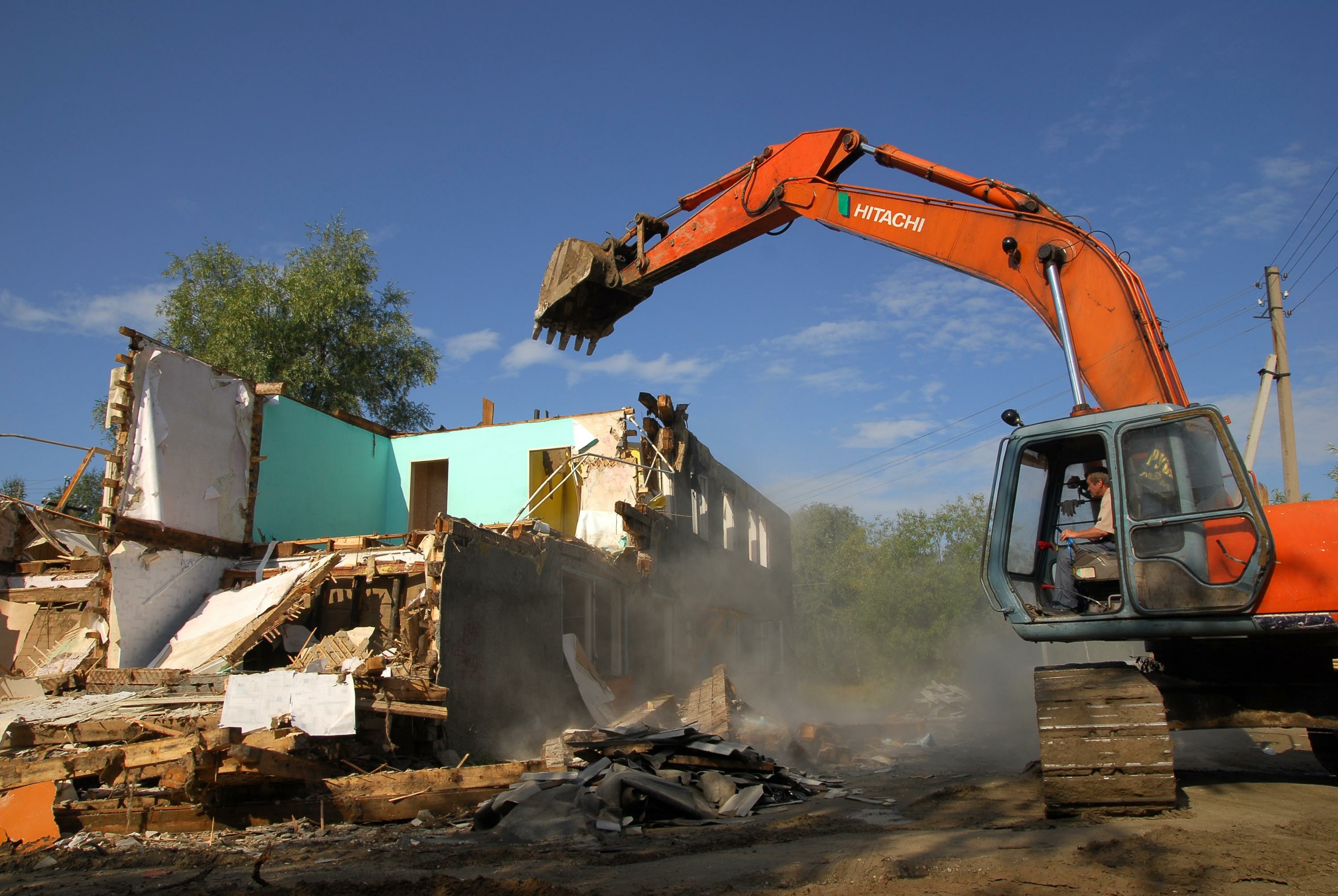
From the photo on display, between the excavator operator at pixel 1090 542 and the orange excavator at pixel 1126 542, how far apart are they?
2 cm

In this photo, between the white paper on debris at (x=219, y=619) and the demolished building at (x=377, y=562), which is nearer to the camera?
the demolished building at (x=377, y=562)

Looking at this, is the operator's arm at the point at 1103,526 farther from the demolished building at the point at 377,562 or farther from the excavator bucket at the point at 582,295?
the demolished building at the point at 377,562

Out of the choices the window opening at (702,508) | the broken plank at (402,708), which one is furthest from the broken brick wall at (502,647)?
the window opening at (702,508)

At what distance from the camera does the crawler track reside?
555cm

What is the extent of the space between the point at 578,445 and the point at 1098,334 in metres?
12.6

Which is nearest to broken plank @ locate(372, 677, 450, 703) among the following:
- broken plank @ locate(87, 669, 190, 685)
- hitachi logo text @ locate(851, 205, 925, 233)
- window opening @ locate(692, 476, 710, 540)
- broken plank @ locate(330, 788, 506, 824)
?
broken plank @ locate(330, 788, 506, 824)

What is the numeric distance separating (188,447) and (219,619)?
3003 mm

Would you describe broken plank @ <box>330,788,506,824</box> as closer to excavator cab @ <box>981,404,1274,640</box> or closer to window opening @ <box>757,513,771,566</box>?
excavator cab @ <box>981,404,1274,640</box>

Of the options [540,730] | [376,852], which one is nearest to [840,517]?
[540,730]

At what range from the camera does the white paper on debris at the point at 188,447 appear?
13.4 metres

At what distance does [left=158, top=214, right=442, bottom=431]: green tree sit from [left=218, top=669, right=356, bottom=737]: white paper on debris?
1604 centimetres

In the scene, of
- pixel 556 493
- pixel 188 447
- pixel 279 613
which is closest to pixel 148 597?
pixel 279 613

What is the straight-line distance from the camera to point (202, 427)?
1446 centimetres

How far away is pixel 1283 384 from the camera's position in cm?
1377
